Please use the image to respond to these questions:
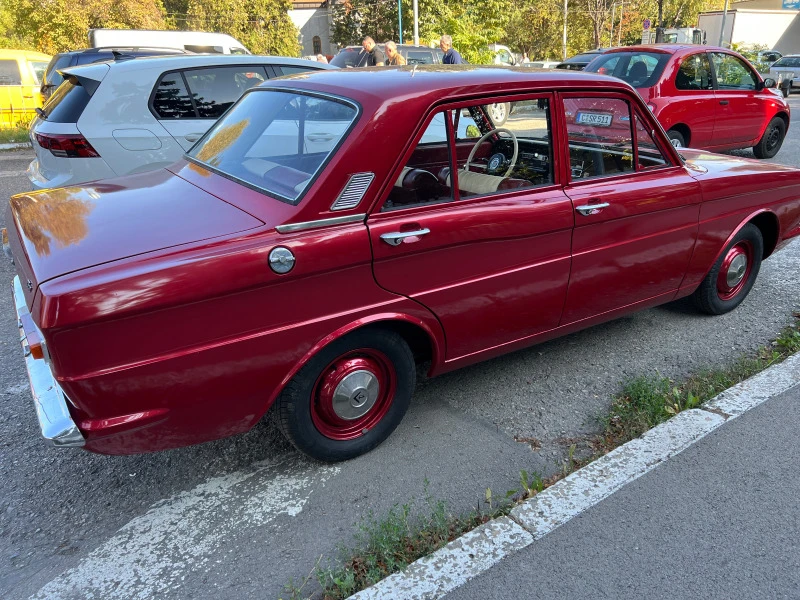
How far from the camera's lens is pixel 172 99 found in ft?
18.8

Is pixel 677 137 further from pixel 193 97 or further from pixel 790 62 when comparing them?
pixel 790 62

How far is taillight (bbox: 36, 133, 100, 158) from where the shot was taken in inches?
211

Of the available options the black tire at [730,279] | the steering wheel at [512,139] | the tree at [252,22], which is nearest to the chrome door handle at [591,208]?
the steering wheel at [512,139]

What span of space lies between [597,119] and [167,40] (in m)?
11.2

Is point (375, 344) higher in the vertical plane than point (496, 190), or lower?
lower

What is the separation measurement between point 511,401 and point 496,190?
117 cm

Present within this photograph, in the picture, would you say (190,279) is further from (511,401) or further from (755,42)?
(755,42)

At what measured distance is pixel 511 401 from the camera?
3.58 meters

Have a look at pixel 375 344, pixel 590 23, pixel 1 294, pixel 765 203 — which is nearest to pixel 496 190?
pixel 375 344

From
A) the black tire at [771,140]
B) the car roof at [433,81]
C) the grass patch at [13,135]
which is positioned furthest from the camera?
the grass patch at [13,135]

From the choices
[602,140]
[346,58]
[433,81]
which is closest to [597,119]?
[602,140]

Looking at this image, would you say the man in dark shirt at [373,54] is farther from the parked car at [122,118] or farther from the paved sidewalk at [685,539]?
the paved sidewalk at [685,539]

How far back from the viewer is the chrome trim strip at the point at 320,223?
99.6 inches

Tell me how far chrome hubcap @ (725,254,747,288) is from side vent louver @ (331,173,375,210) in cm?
297
